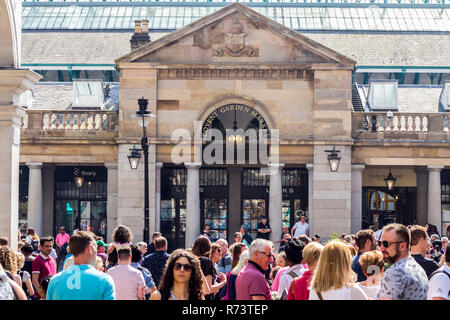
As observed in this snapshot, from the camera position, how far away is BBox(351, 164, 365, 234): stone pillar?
31.5 meters

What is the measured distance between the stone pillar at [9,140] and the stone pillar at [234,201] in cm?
1786

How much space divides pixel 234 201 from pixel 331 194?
4545 millimetres

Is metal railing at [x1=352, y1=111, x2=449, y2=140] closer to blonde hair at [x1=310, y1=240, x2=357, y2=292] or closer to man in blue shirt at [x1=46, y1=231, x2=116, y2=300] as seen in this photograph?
blonde hair at [x1=310, y1=240, x2=357, y2=292]

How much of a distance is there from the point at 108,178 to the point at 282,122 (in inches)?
253

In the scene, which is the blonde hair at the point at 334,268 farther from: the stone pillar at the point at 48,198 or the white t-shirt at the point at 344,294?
the stone pillar at the point at 48,198

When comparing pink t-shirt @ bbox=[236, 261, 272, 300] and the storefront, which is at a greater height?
the storefront

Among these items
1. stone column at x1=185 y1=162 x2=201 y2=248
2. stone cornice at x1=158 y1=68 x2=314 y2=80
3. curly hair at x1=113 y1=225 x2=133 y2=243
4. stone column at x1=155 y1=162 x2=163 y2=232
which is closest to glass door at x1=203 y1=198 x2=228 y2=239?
stone column at x1=185 y1=162 x2=201 y2=248

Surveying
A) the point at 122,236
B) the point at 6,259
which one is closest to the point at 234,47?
the point at 122,236

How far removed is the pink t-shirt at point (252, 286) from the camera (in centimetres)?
914

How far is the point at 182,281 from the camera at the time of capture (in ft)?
27.6

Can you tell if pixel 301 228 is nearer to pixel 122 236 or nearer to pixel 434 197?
pixel 434 197

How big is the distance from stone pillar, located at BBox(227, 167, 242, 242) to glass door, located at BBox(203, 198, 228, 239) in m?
0.21

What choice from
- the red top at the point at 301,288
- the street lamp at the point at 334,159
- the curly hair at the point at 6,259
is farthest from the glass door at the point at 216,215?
the red top at the point at 301,288

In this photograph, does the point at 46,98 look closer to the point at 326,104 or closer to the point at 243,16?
the point at 243,16
